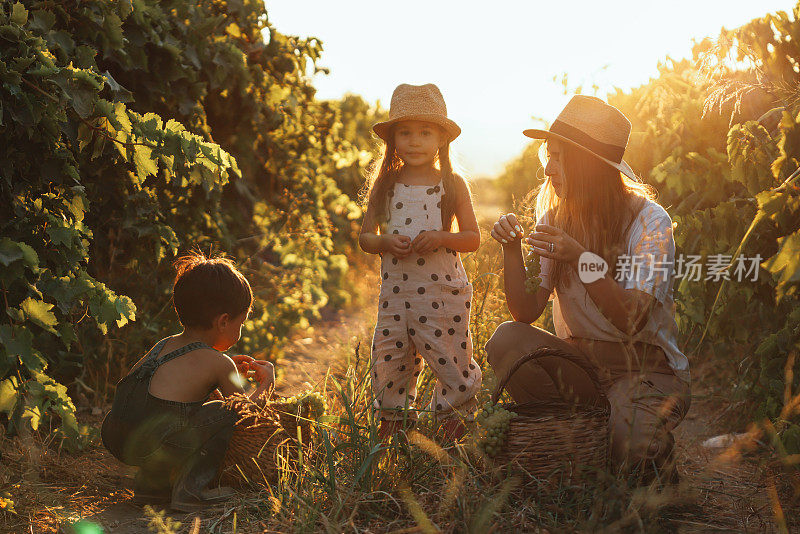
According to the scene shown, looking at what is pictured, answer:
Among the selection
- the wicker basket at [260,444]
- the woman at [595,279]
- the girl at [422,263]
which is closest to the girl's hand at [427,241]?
the girl at [422,263]

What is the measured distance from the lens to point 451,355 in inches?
128

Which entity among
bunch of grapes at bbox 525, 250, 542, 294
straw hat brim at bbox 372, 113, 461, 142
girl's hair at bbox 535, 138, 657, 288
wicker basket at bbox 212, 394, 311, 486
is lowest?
wicker basket at bbox 212, 394, 311, 486

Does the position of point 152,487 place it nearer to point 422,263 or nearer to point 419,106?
point 422,263

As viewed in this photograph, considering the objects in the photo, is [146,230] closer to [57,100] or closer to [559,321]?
[57,100]

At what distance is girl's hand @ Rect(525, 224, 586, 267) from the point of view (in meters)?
2.72

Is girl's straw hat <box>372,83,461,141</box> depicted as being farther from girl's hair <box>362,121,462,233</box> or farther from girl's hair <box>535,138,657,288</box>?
girl's hair <box>535,138,657,288</box>

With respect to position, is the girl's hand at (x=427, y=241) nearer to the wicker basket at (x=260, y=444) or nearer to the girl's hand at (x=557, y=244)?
the girl's hand at (x=557, y=244)

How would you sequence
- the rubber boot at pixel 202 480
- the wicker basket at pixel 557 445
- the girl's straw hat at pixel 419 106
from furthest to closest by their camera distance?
the girl's straw hat at pixel 419 106 < the rubber boot at pixel 202 480 < the wicker basket at pixel 557 445

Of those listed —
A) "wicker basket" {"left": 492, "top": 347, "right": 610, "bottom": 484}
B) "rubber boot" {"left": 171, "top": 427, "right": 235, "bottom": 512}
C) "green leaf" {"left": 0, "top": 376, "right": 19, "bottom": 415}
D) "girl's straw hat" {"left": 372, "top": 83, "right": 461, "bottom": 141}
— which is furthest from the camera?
"girl's straw hat" {"left": 372, "top": 83, "right": 461, "bottom": 141}

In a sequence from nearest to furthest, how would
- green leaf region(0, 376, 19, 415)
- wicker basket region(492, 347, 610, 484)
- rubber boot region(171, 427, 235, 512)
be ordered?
1. wicker basket region(492, 347, 610, 484)
2. green leaf region(0, 376, 19, 415)
3. rubber boot region(171, 427, 235, 512)

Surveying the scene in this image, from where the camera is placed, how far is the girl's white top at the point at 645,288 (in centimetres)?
269

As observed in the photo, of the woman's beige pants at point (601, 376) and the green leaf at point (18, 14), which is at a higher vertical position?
the green leaf at point (18, 14)

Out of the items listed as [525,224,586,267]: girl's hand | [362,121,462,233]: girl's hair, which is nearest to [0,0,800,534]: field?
[362,121,462,233]: girl's hair

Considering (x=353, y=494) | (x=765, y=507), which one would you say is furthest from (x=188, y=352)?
(x=765, y=507)
